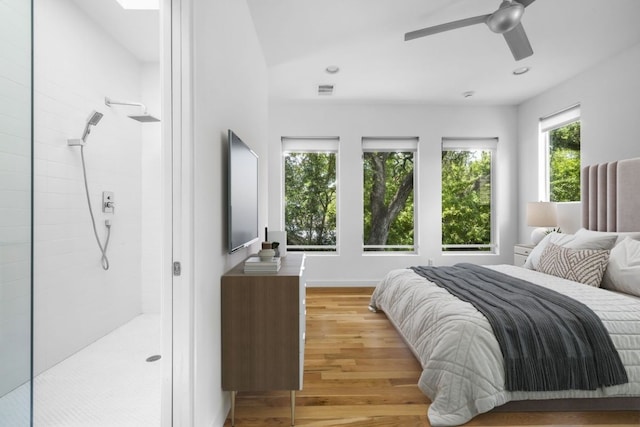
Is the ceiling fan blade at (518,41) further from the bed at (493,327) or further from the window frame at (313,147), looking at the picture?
the window frame at (313,147)

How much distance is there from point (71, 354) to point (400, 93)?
172 inches

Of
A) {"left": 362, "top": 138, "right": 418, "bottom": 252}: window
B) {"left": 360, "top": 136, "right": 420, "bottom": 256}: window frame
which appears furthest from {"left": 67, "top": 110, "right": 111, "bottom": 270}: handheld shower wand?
{"left": 362, "top": 138, "right": 418, "bottom": 252}: window

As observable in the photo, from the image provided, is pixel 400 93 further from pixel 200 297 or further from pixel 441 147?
pixel 200 297

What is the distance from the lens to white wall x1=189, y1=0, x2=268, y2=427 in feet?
4.78

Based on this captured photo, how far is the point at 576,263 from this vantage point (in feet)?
8.86

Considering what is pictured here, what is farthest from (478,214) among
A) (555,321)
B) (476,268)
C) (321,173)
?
(555,321)

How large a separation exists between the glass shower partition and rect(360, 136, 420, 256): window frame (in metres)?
4.19

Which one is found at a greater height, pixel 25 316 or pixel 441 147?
pixel 441 147

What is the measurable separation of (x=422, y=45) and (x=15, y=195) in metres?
3.27

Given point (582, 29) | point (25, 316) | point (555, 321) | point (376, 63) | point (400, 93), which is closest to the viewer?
point (25, 316)

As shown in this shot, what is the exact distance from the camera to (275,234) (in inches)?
115

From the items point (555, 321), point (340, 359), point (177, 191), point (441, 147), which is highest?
point (441, 147)

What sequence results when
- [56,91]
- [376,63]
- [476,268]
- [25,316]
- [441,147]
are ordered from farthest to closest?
[441,147]
[376,63]
[476,268]
[56,91]
[25,316]

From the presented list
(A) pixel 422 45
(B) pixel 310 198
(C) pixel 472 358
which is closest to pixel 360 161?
(B) pixel 310 198
